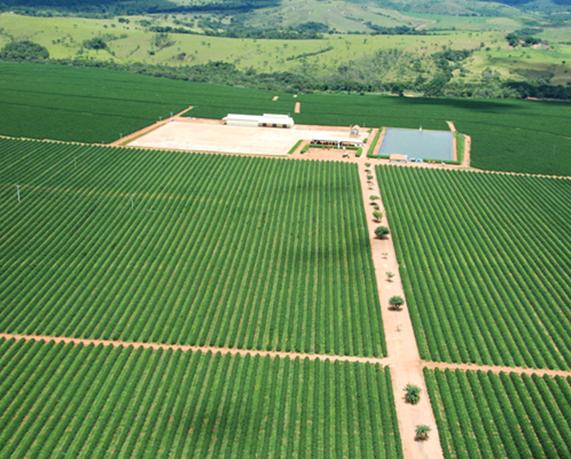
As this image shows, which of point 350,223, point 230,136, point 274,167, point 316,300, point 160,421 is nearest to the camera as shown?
point 160,421

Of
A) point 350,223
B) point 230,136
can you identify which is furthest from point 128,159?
point 350,223

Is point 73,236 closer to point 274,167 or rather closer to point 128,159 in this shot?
point 128,159

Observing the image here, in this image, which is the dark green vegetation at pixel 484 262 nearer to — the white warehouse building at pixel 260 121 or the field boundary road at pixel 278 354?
the field boundary road at pixel 278 354

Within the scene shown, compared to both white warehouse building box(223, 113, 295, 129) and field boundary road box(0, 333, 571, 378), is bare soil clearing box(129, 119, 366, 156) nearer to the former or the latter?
white warehouse building box(223, 113, 295, 129)

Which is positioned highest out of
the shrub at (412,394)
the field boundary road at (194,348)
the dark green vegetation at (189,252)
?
the shrub at (412,394)

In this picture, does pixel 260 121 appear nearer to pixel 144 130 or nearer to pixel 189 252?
pixel 144 130

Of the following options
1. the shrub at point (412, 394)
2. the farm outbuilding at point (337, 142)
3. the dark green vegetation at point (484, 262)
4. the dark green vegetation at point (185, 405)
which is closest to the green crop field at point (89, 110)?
the farm outbuilding at point (337, 142)
